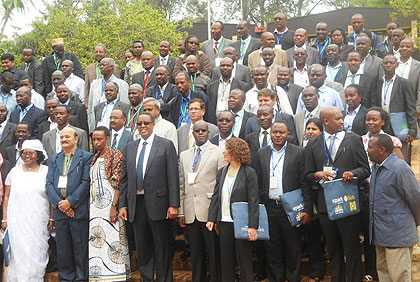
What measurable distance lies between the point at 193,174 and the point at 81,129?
2.48 meters

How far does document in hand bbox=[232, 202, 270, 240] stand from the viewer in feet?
23.4

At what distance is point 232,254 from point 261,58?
4739mm

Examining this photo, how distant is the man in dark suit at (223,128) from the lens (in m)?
7.99

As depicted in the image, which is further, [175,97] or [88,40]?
[88,40]

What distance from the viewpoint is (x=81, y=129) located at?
936cm

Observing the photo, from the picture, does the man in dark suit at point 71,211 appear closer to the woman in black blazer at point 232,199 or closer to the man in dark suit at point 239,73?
the woman in black blazer at point 232,199

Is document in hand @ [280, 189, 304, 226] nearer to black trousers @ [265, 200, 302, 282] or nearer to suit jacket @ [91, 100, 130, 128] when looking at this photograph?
black trousers @ [265, 200, 302, 282]

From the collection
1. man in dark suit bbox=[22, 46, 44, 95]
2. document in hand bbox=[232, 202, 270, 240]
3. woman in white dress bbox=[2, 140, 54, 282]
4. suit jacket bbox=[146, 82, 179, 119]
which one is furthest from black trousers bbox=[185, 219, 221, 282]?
man in dark suit bbox=[22, 46, 44, 95]

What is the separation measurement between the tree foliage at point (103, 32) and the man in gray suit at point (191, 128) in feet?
39.6

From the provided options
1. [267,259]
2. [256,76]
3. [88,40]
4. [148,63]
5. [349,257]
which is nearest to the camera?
[349,257]

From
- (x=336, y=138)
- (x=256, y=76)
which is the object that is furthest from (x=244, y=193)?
(x=256, y=76)

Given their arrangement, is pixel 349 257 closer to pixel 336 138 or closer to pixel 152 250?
pixel 336 138

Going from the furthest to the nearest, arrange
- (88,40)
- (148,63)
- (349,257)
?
Answer: (88,40) < (148,63) < (349,257)

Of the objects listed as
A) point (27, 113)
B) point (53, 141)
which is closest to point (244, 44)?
point (27, 113)
